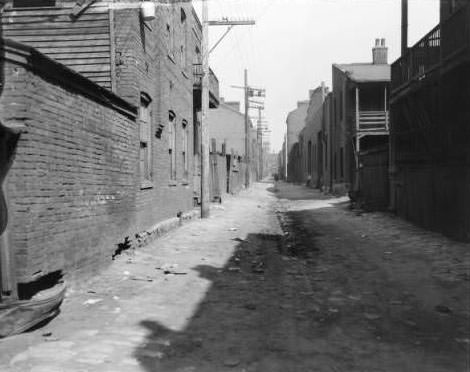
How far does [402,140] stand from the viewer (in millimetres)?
15750

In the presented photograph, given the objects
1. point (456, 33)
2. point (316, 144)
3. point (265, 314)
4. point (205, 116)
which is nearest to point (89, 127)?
point (265, 314)

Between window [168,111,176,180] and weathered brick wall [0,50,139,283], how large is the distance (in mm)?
5328

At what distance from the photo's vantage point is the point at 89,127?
7559 millimetres

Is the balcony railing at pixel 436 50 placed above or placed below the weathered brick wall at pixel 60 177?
above

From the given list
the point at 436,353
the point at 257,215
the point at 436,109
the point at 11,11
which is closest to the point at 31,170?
the point at 436,353

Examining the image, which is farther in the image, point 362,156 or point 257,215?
point 362,156

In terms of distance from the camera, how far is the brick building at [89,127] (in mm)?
5566

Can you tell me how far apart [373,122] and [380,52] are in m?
8.85

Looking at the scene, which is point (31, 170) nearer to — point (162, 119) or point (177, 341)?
point (177, 341)

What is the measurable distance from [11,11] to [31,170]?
22.3ft

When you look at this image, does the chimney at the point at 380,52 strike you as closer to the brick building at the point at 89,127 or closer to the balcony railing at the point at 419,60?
the balcony railing at the point at 419,60

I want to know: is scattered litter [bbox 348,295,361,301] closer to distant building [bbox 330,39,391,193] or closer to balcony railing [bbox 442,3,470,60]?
balcony railing [bbox 442,3,470,60]

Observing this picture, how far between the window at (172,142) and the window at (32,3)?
4558 mm

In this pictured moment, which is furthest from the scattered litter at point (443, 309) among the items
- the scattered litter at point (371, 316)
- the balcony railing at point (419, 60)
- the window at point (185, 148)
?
the window at point (185, 148)
